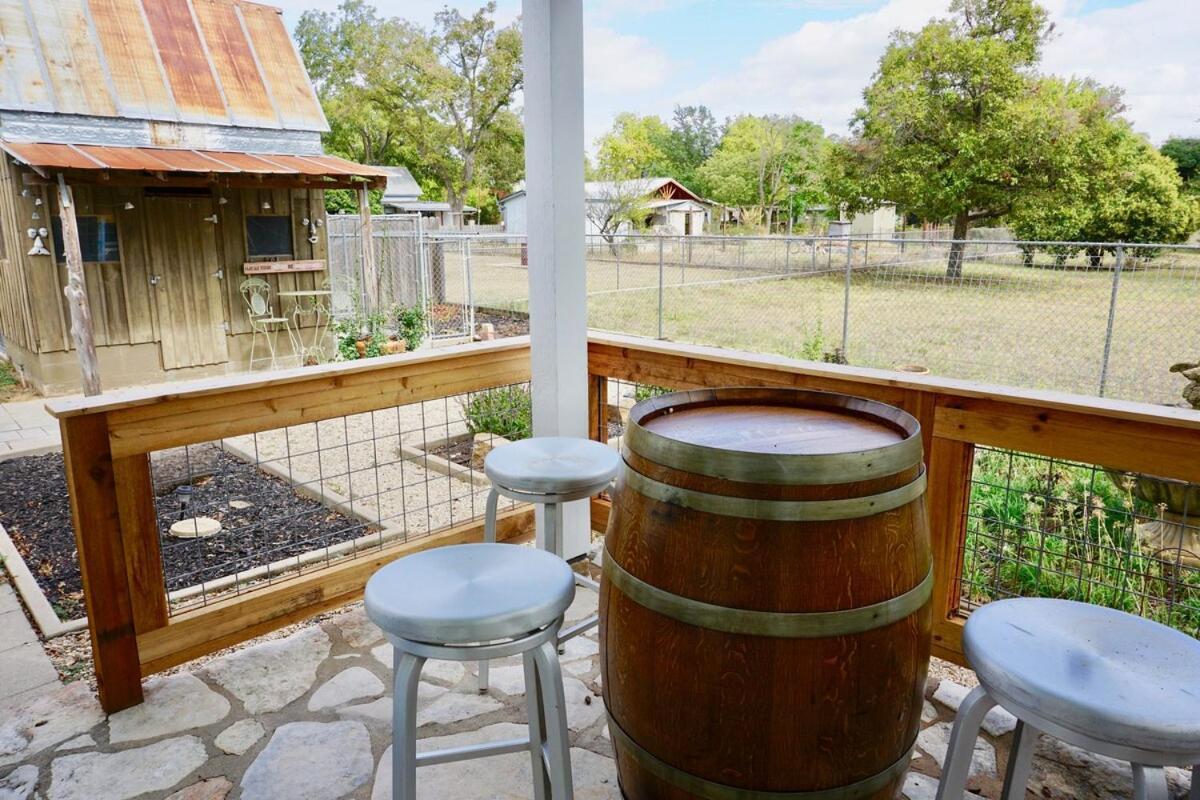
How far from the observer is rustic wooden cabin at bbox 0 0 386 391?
726cm

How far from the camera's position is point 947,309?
10.4 meters

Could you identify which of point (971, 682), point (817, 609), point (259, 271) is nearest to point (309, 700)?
point (817, 609)

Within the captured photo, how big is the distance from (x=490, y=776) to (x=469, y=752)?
0.32 metres

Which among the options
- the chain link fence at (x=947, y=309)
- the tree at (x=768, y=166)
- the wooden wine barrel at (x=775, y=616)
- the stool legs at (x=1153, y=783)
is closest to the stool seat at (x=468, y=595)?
the wooden wine barrel at (x=775, y=616)

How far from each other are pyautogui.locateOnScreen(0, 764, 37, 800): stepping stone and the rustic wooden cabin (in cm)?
617

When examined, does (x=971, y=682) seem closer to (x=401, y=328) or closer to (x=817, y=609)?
(x=817, y=609)

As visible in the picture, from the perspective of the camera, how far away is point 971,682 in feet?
7.66

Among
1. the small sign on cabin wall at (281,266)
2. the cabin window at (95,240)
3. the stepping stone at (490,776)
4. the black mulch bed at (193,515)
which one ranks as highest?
the cabin window at (95,240)

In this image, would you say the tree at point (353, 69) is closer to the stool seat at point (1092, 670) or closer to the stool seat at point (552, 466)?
the stool seat at point (552, 466)

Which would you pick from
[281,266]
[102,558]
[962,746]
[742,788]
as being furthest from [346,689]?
[281,266]

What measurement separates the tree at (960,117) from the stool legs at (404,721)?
51.4ft

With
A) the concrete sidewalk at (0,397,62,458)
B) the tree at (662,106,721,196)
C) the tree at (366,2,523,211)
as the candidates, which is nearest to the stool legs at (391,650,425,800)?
the concrete sidewalk at (0,397,62,458)

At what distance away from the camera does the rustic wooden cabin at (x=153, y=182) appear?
7258 millimetres

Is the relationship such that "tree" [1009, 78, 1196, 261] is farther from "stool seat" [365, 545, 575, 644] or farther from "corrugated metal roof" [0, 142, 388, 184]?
"stool seat" [365, 545, 575, 644]
